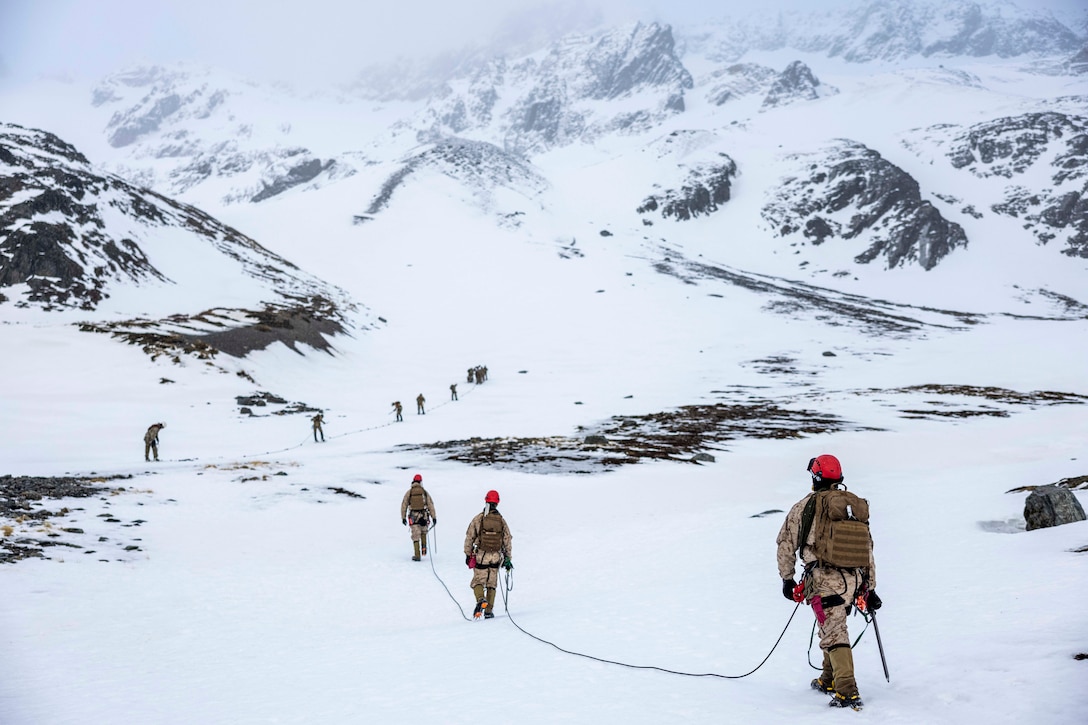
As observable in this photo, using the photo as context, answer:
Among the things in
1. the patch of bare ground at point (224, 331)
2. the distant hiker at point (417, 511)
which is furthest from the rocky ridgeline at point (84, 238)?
the distant hiker at point (417, 511)

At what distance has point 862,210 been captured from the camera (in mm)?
151875

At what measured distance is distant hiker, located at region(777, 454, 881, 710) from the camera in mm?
6328

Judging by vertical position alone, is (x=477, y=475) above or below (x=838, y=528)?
below

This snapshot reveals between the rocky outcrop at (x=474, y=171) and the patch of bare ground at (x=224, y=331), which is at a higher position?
the rocky outcrop at (x=474, y=171)

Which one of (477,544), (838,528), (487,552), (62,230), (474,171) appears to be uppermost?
(474,171)

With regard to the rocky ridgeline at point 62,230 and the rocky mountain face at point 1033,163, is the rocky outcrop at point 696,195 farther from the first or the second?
the rocky ridgeline at point 62,230

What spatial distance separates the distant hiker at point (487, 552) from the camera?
37.2 feet

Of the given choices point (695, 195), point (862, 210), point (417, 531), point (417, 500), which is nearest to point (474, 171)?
point (695, 195)

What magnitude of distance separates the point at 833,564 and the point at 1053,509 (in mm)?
8778

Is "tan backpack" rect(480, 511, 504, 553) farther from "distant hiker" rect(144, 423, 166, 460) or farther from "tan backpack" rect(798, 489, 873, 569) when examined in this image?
"distant hiker" rect(144, 423, 166, 460)

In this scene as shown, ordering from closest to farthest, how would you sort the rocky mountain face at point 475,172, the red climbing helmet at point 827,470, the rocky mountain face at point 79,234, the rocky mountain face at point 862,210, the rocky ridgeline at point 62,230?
the red climbing helmet at point 827,470
the rocky ridgeline at point 62,230
the rocky mountain face at point 79,234
the rocky mountain face at point 862,210
the rocky mountain face at point 475,172

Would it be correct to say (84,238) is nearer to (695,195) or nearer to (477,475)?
(477,475)

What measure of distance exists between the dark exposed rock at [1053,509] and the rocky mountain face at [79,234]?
61.3m

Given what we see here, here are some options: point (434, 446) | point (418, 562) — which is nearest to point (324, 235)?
point (434, 446)
